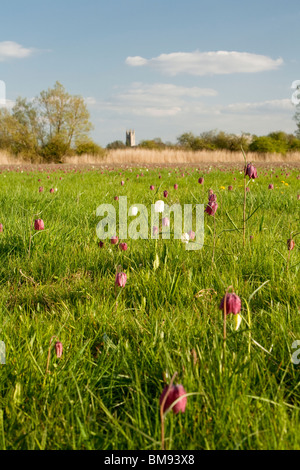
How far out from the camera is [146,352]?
66.0 inches

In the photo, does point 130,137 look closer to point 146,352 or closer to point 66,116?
point 66,116

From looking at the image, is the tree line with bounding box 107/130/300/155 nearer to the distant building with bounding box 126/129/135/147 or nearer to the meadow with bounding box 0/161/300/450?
the distant building with bounding box 126/129/135/147

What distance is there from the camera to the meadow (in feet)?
4.27

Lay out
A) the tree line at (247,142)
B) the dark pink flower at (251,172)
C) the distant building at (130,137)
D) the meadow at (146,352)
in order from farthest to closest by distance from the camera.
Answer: the distant building at (130,137)
the tree line at (247,142)
the dark pink flower at (251,172)
the meadow at (146,352)

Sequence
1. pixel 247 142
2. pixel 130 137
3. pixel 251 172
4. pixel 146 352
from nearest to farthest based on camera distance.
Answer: pixel 146 352 → pixel 251 172 → pixel 247 142 → pixel 130 137

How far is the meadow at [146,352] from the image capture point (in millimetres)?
1303

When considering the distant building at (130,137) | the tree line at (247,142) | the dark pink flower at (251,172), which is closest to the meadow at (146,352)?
the dark pink flower at (251,172)

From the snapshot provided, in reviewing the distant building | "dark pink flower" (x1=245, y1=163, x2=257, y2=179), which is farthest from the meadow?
the distant building

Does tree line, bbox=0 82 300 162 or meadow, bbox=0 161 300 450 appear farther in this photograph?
tree line, bbox=0 82 300 162

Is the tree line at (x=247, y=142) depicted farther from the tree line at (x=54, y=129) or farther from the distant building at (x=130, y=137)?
the distant building at (x=130, y=137)

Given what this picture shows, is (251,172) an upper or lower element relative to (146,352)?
upper

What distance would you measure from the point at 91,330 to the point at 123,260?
3.52ft

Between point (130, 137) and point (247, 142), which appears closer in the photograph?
point (247, 142)

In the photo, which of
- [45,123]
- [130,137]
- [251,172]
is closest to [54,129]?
[45,123]
